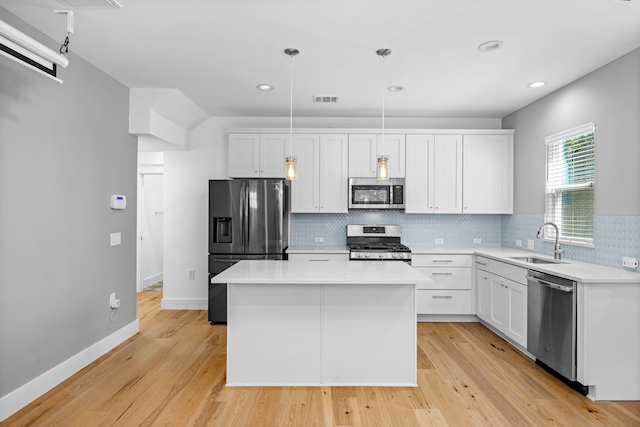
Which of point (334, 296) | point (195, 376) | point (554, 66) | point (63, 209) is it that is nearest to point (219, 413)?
point (195, 376)

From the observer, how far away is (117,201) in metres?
3.62

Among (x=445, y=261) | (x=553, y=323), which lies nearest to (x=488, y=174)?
(x=445, y=261)

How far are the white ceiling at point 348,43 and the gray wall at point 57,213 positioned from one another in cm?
41

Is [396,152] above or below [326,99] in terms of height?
below

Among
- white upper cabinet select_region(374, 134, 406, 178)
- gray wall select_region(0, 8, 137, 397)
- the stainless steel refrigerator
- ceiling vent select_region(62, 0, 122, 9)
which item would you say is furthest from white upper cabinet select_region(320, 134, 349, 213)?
ceiling vent select_region(62, 0, 122, 9)

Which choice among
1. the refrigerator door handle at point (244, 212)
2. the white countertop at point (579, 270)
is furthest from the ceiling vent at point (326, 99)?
the white countertop at point (579, 270)

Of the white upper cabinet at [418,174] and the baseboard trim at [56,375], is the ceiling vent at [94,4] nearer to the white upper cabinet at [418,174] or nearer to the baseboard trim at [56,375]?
the baseboard trim at [56,375]

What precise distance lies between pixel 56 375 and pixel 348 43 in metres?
3.44

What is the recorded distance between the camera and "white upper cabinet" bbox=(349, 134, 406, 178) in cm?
480

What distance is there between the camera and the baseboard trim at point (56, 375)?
7.96 feet

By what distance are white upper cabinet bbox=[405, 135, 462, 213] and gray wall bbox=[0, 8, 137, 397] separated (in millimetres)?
3388

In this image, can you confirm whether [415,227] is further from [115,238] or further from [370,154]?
[115,238]

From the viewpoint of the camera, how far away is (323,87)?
3883 millimetres

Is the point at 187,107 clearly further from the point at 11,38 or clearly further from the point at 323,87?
the point at 11,38
